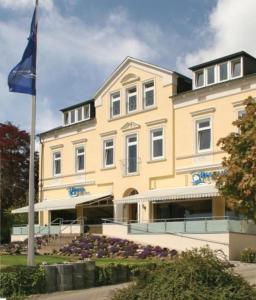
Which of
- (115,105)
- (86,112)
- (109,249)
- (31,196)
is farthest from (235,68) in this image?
(31,196)

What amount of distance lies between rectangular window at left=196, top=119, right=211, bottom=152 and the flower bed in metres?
7.24

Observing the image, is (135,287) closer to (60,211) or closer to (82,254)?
(82,254)

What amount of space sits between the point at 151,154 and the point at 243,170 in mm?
21208

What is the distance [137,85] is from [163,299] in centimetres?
3346

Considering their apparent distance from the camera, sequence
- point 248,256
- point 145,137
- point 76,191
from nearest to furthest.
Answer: point 248,256
point 145,137
point 76,191

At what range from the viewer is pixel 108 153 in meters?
43.7

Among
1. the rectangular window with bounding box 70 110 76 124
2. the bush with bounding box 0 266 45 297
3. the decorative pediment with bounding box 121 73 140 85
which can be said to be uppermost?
the decorative pediment with bounding box 121 73 140 85

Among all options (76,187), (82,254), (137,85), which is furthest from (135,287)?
(76,187)

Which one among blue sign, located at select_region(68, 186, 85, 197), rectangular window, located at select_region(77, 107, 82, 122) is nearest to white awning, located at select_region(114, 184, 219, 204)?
blue sign, located at select_region(68, 186, 85, 197)

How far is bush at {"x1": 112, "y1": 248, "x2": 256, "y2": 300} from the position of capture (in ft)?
28.9

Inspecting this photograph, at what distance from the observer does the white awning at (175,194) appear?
33.8 m

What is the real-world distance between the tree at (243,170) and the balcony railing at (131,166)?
68.0 ft

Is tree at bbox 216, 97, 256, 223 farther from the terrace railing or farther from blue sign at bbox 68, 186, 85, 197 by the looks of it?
blue sign at bbox 68, 186, 85, 197

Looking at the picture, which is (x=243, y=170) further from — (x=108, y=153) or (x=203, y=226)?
(x=108, y=153)
